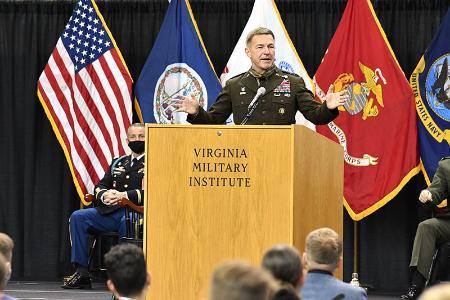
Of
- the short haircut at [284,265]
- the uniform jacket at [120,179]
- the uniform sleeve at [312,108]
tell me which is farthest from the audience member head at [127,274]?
the uniform jacket at [120,179]

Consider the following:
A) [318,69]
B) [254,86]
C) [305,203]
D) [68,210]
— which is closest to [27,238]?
[68,210]

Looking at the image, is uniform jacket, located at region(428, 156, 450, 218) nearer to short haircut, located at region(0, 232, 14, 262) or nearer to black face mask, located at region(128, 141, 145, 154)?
black face mask, located at region(128, 141, 145, 154)

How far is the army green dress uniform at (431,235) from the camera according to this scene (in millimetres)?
7910

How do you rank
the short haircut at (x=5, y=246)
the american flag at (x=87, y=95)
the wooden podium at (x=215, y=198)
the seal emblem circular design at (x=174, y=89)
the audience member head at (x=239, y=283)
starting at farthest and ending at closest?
the american flag at (x=87, y=95)
the seal emblem circular design at (x=174, y=89)
the wooden podium at (x=215, y=198)
the short haircut at (x=5, y=246)
the audience member head at (x=239, y=283)

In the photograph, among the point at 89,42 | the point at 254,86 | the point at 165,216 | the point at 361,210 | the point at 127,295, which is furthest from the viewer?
the point at 89,42

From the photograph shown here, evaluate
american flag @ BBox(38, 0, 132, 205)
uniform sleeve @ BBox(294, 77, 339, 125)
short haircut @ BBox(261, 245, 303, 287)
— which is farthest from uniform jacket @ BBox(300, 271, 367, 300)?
american flag @ BBox(38, 0, 132, 205)

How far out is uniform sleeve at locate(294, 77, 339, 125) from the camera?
525 centimetres

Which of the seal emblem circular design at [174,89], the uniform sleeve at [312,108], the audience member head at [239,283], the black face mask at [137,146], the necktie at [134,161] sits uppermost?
the seal emblem circular design at [174,89]

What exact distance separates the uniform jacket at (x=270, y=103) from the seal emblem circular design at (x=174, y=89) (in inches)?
154

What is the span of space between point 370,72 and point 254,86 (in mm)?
3946

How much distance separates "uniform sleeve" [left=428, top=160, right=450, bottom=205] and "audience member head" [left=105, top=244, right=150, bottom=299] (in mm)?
4842

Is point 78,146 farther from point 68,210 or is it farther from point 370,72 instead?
point 370,72

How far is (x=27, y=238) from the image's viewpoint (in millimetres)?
10156

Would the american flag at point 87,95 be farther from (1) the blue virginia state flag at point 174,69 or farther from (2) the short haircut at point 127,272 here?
(2) the short haircut at point 127,272
